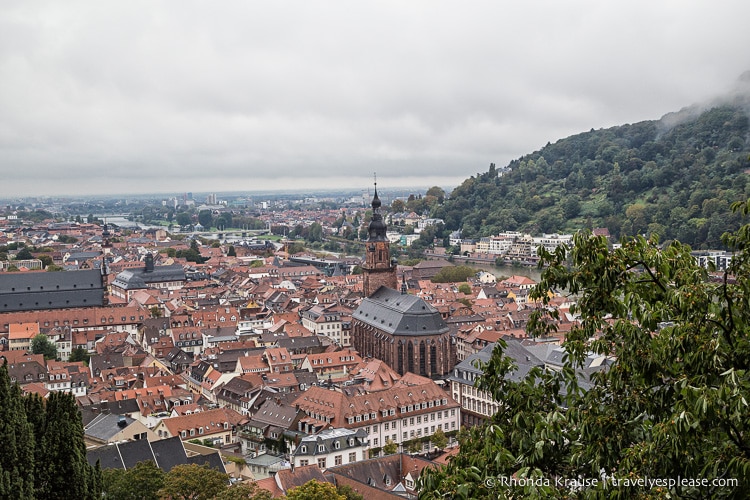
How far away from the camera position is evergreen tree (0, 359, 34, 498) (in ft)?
49.1

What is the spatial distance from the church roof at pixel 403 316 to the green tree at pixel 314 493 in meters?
29.6

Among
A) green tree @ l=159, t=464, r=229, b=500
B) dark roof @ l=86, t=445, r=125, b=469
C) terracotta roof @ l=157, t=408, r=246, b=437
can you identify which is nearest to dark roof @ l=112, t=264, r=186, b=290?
terracotta roof @ l=157, t=408, r=246, b=437

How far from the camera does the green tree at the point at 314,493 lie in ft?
75.8

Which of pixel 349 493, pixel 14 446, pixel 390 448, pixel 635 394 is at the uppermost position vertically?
pixel 635 394

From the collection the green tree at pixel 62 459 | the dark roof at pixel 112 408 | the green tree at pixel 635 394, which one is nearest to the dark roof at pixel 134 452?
the dark roof at pixel 112 408

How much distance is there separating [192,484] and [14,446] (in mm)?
10265

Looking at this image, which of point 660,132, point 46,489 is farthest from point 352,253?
point 46,489

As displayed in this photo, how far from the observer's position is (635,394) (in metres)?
8.25

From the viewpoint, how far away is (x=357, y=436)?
36.9 meters

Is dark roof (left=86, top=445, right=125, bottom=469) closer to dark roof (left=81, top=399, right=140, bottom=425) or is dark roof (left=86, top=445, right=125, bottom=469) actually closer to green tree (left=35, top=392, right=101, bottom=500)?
dark roof (left=81, top=399, right=140, bottom=425)

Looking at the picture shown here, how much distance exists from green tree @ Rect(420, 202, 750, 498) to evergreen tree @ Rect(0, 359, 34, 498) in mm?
9634

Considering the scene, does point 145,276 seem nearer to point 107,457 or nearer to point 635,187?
point 107,457

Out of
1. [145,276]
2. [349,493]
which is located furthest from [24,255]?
[349,493]

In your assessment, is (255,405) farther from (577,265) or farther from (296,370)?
(577,265)
